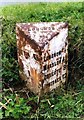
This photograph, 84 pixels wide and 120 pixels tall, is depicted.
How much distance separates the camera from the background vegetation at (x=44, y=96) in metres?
2.72

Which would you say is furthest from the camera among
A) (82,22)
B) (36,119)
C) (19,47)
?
(82,22)

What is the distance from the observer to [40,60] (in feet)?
8.94

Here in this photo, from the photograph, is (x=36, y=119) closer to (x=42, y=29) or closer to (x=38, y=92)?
(x=38, y=92)

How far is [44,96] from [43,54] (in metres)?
0.29

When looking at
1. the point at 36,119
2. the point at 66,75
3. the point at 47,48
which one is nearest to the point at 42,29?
the point at 47,48

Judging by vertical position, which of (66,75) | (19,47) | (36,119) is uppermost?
(19,47)

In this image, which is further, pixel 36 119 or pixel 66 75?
pixel 66 75

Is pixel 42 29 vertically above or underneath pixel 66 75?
above

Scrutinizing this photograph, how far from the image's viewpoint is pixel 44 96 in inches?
112

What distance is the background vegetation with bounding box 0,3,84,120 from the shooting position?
2.72 metres

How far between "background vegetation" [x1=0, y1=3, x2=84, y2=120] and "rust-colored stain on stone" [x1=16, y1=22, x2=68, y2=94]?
0.28 feet

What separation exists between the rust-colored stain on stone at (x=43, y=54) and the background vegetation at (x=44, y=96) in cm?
8

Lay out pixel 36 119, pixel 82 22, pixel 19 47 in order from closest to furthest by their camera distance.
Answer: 1. pixel 36 119
2. pixel 19 47
3. pixel 82 22

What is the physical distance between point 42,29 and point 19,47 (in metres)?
0.19
